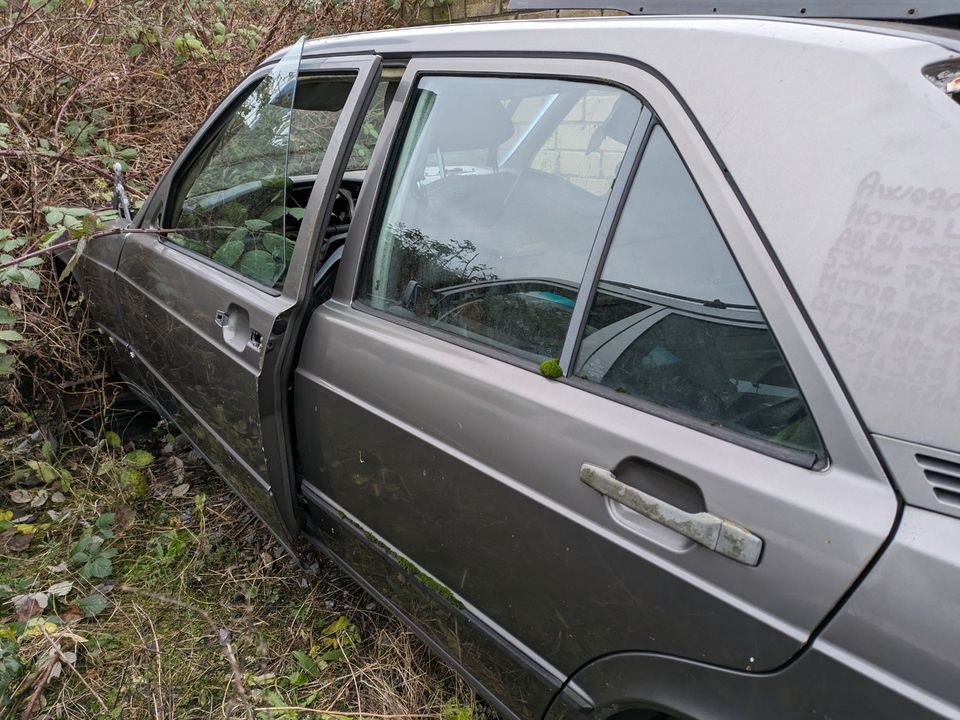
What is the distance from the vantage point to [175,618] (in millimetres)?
2355

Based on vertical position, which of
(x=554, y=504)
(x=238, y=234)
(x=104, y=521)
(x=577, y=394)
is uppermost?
(x=238, y=234)

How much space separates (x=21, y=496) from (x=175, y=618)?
119 cm

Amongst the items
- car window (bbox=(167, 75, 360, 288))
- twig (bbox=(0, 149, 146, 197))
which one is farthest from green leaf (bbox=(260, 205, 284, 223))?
twig (bbox=(0, 149, 146, 197))

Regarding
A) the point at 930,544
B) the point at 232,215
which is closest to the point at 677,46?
the point at 930,544

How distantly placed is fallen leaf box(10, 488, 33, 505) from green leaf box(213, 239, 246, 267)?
164 cm

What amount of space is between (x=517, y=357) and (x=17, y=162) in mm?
3818

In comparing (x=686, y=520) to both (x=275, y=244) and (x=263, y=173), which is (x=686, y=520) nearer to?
(x=275, y=244)

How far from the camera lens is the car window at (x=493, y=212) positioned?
139 cm

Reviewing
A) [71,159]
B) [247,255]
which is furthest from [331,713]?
[71,159]

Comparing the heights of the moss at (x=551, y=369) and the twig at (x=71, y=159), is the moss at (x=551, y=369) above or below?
below

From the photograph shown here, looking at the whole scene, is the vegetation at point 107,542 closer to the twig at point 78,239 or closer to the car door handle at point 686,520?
the twig at point 78,239

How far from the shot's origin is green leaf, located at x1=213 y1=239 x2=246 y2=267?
2.18m

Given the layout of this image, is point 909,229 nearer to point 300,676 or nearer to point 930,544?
point 930,544

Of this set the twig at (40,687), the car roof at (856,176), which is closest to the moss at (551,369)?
the car roof at (856,176)
